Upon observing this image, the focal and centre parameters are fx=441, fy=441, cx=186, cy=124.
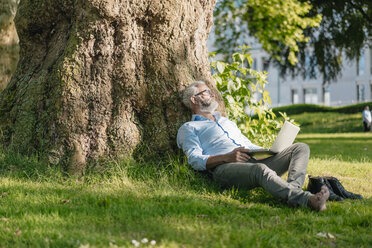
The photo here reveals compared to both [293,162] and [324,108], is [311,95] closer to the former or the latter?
[324,108]

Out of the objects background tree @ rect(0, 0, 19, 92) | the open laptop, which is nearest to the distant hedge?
background tree @ rect(0, 0, 19, 92)

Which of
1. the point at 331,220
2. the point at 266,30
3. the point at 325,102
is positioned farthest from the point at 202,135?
the point at 325,102

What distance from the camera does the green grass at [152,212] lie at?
3.39m

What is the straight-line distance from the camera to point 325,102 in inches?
1794

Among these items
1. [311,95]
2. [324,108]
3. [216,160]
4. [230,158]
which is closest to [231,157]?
[230,158]

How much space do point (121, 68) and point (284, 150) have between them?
225 centimetres

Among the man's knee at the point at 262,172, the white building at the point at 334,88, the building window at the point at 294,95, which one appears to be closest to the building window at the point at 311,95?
the white building at the point at 334,88

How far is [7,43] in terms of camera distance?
10.2 metres

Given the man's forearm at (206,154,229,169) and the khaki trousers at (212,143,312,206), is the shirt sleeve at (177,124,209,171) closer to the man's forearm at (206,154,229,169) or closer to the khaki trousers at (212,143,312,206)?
the man's forearm at (206,154,229,169)

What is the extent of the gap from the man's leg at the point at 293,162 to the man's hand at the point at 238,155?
1.52 feet

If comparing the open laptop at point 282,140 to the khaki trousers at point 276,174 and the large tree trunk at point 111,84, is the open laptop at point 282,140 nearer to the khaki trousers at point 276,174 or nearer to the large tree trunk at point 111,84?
the khaki trousers at point 276,174

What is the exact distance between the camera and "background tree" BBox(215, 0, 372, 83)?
17.5 meters

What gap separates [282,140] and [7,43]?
7.76 meters

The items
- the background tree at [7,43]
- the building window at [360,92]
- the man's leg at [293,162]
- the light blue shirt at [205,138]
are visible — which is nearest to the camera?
the man's leg at [293,162]
